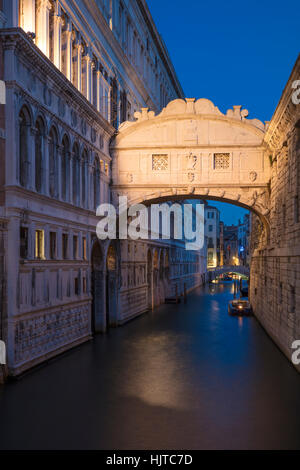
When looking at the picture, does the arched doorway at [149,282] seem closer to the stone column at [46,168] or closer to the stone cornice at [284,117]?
the stone cornice at [284,117]

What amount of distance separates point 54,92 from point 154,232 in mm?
19665

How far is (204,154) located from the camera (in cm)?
2331

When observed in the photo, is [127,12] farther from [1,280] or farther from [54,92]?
[1,280]

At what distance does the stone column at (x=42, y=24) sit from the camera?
1630 cm

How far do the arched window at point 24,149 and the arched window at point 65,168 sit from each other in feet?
11.6

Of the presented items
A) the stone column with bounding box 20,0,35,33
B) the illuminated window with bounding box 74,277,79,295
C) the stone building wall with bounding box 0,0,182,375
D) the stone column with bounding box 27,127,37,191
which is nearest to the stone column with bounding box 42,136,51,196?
the stone building wall with bounding box 0,0,182,375

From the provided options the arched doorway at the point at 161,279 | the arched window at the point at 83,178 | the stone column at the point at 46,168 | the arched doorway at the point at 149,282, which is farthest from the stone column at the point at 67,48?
the arched doorway at the point at 161,279

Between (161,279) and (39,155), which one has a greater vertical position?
(39,155)

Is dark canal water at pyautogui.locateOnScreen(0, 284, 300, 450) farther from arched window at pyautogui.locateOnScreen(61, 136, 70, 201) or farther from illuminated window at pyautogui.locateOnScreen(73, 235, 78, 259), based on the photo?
arched window at pyautogui.locateOnScreen(61, 136, 70, 201)

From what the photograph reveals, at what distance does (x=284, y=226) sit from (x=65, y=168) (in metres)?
8.38

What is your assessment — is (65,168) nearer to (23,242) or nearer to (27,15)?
(23,242)

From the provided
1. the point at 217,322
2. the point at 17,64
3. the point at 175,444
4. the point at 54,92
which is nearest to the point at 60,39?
the point at 54,92

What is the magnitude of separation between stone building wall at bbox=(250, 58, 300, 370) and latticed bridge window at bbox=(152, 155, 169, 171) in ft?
15.3

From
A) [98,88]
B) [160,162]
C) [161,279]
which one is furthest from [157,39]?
[161,279]
